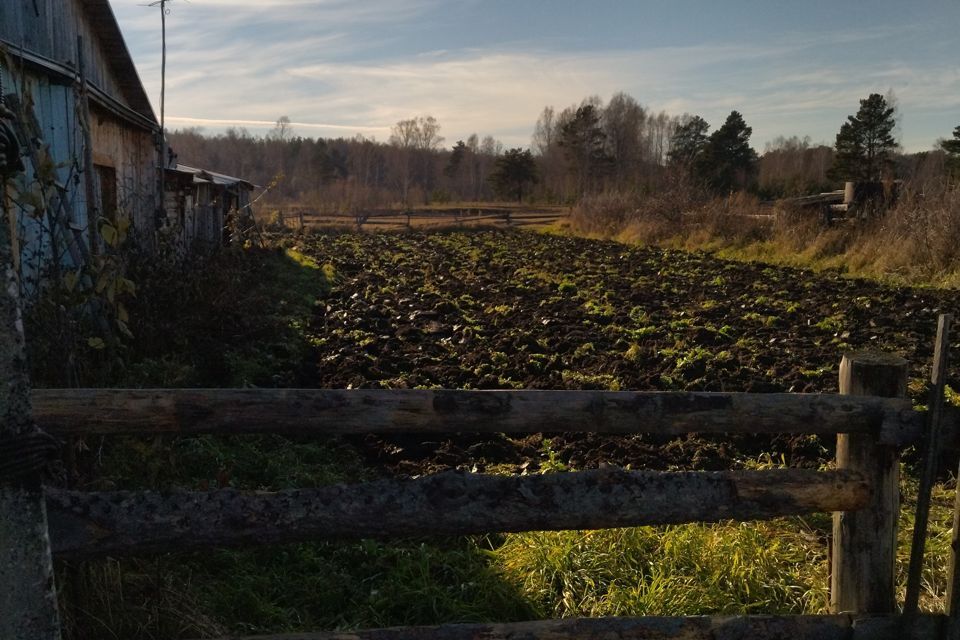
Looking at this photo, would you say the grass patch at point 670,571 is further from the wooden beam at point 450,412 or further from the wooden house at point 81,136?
the wooden house at point 81,136

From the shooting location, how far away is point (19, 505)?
1768mm

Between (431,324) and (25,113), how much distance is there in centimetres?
815

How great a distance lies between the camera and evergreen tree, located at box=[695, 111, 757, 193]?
51.2 metres

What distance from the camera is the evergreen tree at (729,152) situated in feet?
168

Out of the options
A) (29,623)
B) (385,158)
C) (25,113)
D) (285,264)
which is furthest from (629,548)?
(385,158)

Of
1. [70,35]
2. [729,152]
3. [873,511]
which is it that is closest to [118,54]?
[70,35]

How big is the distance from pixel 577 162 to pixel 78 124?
64.4m

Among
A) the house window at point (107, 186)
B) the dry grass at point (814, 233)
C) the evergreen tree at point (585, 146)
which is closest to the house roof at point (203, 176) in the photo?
the house window at point (107, 186)

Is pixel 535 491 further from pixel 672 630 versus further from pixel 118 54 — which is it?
pixel 118 54

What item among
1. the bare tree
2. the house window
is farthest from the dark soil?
the bare tree

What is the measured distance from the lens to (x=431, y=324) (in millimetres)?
11867

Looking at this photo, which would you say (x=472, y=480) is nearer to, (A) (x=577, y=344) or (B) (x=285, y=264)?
(A) (x=577, y=344)

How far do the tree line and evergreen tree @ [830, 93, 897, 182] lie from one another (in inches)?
2.2

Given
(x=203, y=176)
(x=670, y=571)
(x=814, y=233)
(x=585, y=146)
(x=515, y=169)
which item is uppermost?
(x=585, y=146)
